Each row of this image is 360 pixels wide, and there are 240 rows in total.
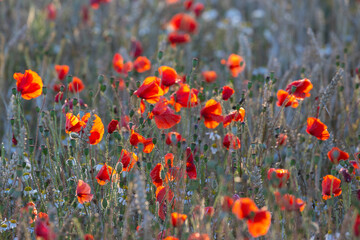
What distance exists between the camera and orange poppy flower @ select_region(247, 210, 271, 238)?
158 centimetres

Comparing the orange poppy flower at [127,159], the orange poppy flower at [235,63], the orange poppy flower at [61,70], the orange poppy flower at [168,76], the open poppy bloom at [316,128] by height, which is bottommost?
the orange poppy flower at [127,159]

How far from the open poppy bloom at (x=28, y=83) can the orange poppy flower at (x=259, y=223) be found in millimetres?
1143

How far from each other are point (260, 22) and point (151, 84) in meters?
4.35

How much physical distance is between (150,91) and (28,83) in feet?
1.74

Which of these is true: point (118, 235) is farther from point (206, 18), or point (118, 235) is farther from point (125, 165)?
point (206, 18)

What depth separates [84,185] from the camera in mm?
1910

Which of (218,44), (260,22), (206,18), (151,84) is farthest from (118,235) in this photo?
(260,22)

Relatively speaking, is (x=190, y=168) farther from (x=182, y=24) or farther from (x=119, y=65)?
(x=182, y=24)

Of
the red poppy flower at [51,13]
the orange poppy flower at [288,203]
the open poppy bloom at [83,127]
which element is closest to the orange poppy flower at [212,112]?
the open poppy bloom at [83,127]

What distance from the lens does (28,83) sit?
226 cm

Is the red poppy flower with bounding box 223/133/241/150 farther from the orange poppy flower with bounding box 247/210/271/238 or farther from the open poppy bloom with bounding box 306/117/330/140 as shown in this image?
the orange poppy flower with bounding box 247/210/271/238

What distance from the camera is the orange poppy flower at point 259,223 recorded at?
1582 mm

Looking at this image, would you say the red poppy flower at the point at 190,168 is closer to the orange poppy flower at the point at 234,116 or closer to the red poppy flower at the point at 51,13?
the orange poppy flower at the point at 234,116

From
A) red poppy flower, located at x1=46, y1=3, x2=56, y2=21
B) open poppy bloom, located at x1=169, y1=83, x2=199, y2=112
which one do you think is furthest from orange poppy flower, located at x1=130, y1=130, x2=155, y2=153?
red poppy flower, located at x1=46, y1=3, x2=56, y2=21
